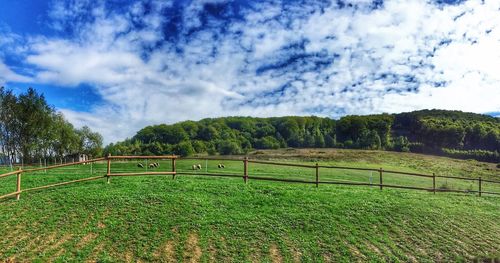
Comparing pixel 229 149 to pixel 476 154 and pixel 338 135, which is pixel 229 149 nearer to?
pixel 338 135

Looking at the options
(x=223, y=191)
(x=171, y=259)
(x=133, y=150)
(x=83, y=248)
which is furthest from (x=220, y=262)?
(x=133, y=150)

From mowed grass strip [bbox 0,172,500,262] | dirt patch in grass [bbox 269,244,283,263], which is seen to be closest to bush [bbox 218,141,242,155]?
mowed grass strip [bbox 0,172,500,262]

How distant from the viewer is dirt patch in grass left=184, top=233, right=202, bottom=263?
877 centimetres

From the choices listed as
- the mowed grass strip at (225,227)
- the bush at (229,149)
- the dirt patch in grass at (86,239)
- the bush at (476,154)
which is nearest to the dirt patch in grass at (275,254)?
the mowed grass strip at (225,227)

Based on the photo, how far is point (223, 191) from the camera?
14070 mm

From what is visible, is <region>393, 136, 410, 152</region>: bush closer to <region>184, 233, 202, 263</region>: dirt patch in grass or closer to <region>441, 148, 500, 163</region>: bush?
<region>441, 148, 500, 163</region>: bush

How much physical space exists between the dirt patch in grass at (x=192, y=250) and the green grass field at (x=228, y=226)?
0.03 m

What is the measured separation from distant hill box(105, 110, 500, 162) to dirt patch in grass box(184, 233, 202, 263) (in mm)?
83884

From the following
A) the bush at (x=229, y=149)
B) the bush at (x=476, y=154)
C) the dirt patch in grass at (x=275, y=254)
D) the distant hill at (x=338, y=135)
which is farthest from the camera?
the bush at (x=229, y=149)

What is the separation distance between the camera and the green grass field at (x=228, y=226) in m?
9.13

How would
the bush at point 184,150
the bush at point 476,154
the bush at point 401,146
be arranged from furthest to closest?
the bush at point 184,150 → the bush at point 401,146 → the bush at point 476,154

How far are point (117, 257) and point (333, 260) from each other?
5.57 meters

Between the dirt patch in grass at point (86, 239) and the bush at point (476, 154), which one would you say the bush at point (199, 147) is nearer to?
the bush at point (476, 154)

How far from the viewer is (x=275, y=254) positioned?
928 cm
